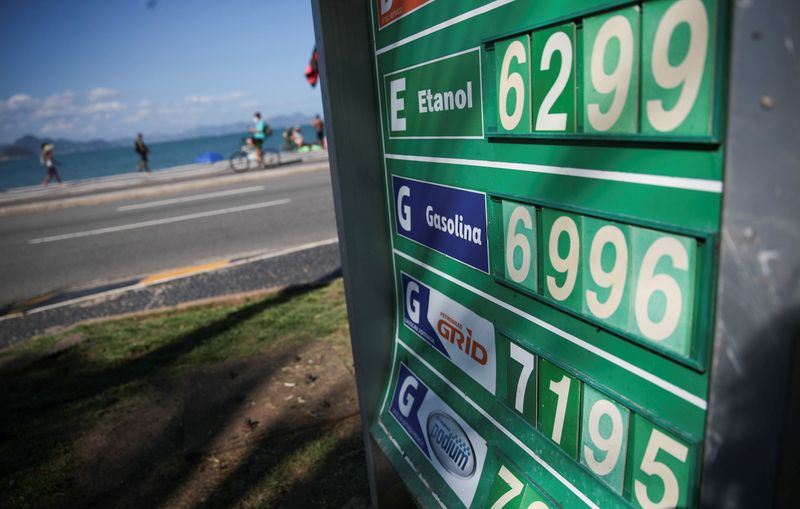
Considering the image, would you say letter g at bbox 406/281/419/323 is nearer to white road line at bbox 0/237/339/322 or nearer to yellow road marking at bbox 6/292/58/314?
white road line at bbox 0/237/339/322

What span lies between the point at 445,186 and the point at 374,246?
1.72 ft

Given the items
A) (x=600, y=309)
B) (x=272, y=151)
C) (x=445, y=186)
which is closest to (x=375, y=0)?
(x=445, y=186)

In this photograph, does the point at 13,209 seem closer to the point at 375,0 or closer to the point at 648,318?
the point at 375,0

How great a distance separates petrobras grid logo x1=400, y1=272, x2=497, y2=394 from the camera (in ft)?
5.16

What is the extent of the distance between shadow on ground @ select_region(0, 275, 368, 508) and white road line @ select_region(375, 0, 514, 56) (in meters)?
1.89

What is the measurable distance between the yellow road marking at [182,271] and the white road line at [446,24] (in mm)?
5303

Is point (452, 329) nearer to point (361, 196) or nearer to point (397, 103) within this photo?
point (361, 196)

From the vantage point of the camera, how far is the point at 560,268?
1.21m

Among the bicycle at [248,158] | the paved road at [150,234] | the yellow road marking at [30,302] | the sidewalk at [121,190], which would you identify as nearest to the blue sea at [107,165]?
the bicycle at [248,158]

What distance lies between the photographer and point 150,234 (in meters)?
9.27

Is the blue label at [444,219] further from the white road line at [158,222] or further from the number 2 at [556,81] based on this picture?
the white road line at [158,222]

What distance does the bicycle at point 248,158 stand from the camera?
62.1 ft

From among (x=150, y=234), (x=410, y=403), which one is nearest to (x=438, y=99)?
(x=410, y=403)

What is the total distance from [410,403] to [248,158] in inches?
718
